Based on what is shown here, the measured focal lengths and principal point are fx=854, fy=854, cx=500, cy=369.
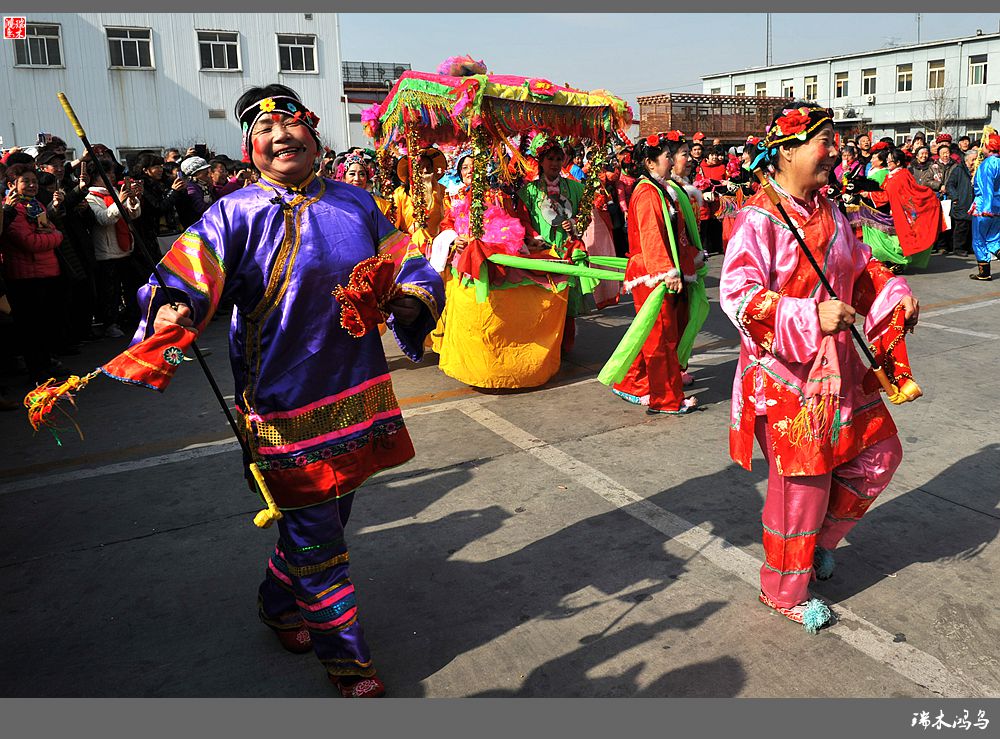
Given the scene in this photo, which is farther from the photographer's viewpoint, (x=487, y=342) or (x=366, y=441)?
(x=487, y=342)

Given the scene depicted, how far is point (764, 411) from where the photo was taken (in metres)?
2.91

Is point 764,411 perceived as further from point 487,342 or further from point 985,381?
point 985,381

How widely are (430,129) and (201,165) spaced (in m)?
5.22

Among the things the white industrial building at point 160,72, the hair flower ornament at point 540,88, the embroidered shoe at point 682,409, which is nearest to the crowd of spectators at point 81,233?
the hair flower ornament at point 540,88

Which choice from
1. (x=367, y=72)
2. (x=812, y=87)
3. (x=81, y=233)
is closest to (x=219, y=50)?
(x=367, y=72)

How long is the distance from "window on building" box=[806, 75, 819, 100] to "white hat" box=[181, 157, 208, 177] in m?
36.4

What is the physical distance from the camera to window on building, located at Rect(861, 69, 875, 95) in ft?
127

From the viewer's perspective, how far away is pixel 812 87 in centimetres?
4091

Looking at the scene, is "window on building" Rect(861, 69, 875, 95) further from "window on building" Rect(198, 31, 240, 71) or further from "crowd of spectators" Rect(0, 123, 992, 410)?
"crowd of spectators" Rect(0, 123, 992, 410)

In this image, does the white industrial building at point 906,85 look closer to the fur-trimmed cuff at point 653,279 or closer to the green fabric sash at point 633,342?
the fur-trimmed cuff at point 653,279

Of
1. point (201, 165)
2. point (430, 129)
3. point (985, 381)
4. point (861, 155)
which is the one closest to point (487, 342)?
point (430, 129)

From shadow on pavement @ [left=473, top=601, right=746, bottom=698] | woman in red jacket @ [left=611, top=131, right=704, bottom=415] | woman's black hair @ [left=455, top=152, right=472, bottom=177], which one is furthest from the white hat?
shadow on pavement @ [left=473, top=601, right=746, bottom=698]

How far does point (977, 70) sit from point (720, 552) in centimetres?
3927

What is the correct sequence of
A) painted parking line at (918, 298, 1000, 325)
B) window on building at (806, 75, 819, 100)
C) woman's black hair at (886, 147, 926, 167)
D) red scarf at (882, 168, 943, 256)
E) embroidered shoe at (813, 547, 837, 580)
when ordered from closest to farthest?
embroidered shoe at (813, 547, 837, 580), painted parking line at (918, 298, 1000, 325), red scarf at (882, 168, 943, 256), woman's black hair at (886, 147, 926, 167), window on building at (806, 75, 819, 100)
